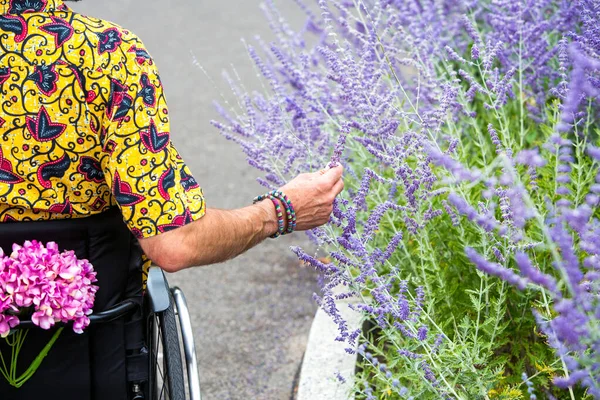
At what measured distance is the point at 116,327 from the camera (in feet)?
7.61

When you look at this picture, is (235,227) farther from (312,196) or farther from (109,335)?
(109,335)

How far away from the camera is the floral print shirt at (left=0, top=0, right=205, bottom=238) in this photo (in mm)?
1974

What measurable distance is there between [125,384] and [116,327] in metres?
0.18

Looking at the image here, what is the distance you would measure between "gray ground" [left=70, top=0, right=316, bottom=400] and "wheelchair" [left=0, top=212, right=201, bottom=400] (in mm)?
1371

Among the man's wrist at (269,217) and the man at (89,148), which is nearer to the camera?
the man at (89,148)

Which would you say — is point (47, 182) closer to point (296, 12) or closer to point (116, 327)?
point (116, 327)

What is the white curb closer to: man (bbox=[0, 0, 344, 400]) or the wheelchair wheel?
the wheelchair wheel

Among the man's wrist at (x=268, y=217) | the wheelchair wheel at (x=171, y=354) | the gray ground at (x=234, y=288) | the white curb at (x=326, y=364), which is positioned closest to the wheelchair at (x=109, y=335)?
the wheelchair wheel at (x=171, y=354)

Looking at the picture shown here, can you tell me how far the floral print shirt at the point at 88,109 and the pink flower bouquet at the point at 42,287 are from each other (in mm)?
158

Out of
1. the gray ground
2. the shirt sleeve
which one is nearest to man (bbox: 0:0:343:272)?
the shirt sleeve

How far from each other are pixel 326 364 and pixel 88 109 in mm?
1673

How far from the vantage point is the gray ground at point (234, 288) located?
387 cm

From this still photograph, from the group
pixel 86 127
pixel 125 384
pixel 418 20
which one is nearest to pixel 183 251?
pixel 86 127

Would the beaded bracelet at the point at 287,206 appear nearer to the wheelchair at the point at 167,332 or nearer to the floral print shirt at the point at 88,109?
the floral print shirt at the point at 88,109
